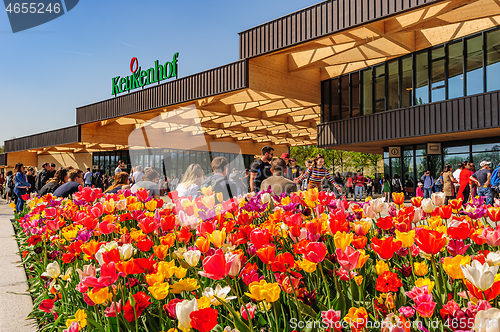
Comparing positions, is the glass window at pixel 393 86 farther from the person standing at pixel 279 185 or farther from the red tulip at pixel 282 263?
the red tulip at pixel 282 263

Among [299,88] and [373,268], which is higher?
[299,88]

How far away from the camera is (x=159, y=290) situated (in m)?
1.13

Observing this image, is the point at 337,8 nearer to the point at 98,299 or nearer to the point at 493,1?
the point at 493,1

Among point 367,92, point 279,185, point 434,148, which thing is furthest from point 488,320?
point 434,148

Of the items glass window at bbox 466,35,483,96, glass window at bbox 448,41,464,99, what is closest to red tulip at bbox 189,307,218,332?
glass window at bbox 466,35,483,96

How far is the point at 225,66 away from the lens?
42.9ft

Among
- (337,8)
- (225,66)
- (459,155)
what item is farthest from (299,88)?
(459,155)

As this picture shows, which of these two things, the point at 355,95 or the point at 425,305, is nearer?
the point at 425,305

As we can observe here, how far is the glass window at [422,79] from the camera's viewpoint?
591 inches

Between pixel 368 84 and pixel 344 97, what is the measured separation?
1.27 meters

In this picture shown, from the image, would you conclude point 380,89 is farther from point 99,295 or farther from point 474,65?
point 99,295

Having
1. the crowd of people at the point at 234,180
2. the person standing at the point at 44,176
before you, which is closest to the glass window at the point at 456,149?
the crowd of people at the point at 234,180

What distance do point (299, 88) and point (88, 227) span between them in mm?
Result: 13844

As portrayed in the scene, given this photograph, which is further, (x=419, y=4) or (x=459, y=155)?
(x=459, y=155)
